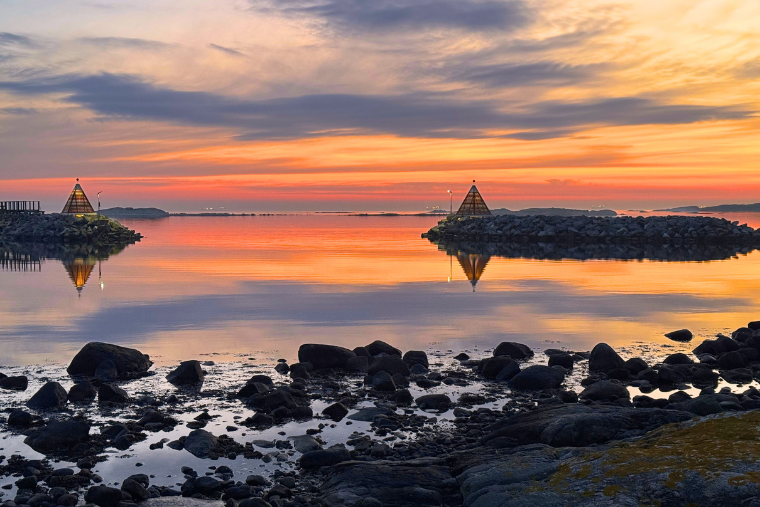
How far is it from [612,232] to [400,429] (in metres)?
70.0

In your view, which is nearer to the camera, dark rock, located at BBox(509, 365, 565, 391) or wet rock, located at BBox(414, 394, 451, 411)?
wet rock, located at BBox(414, 394, 451, 411)

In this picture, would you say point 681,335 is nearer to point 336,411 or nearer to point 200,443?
point 336,411

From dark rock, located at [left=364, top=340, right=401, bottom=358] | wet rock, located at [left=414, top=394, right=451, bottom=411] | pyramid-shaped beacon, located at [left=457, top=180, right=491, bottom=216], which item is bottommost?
wet rock, located at [left=414, top=394, right=451, bottom=411]

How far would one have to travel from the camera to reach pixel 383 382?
575 inches

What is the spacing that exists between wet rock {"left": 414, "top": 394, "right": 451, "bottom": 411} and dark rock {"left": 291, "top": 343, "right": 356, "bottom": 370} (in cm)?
357

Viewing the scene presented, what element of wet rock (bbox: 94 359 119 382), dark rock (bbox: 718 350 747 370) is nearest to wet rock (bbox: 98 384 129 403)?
wet rock (bbox: 94 359 119 382)

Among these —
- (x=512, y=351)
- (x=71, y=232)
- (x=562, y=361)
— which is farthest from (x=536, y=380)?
(x=71, y=232)

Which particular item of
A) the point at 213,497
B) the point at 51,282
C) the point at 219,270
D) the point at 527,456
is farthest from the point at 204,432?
the point at 219,270

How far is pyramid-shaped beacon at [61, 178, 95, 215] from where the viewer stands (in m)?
91.6

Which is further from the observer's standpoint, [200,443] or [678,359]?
[678,359]

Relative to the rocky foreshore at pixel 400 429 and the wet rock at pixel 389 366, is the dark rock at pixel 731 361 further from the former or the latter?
the wet rock at pixel 389 366

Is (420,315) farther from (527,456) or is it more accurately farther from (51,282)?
Result: (51,282)

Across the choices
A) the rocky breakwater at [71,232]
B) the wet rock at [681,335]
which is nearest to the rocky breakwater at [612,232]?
the rocky breakwater at [71,232]

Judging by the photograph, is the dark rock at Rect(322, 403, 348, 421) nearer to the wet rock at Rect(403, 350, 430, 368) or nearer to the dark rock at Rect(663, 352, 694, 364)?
the wet rock at Rect(403, 350, 430, 368)
